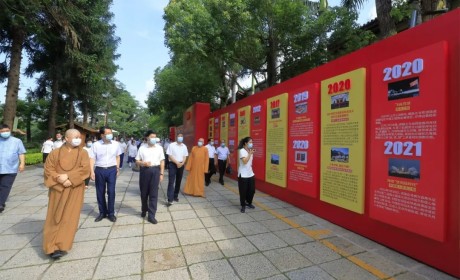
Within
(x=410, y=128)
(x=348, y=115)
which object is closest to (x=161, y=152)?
(x=348, y=115)

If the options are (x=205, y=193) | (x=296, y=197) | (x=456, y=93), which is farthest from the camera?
(x=205, y=193)

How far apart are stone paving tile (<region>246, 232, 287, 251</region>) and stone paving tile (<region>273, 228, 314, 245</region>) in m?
0.10

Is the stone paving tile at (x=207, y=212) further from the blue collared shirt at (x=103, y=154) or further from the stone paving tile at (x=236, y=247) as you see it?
the blue collared shirt at (x=103, y=154)

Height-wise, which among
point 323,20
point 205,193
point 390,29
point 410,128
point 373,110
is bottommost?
point 205,193

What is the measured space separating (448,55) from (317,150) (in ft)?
8.48

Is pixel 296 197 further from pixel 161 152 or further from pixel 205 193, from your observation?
pixel 161 152

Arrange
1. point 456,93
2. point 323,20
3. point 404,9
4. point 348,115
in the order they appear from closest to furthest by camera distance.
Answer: point 456,93, point 348,115, point 404,9, point 323,20

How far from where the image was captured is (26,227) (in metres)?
4.40

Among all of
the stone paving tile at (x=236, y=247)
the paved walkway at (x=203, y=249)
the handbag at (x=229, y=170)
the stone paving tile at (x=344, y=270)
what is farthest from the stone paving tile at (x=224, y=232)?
the handbag at (x=229, y=170)

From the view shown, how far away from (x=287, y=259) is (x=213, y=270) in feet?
3.20

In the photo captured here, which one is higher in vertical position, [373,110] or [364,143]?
[373,110]

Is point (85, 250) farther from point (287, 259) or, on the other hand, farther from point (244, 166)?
point (244, 166)

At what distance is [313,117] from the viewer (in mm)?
5398

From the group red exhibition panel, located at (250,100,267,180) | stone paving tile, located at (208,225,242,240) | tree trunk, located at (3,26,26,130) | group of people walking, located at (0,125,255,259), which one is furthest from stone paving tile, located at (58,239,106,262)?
tree trunk, located at (3,26,26,130)
